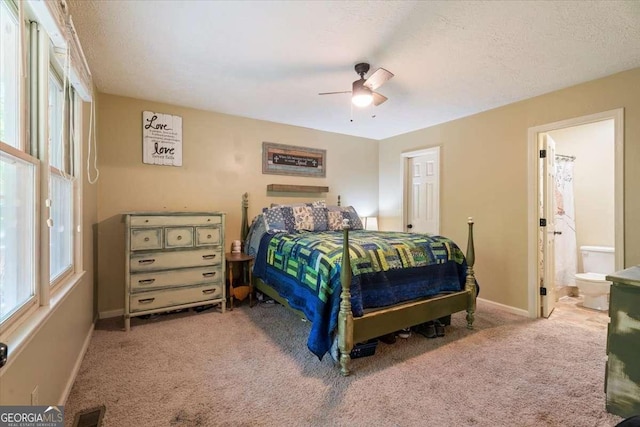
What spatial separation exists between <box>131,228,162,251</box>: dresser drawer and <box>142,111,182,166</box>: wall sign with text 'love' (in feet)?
3.14

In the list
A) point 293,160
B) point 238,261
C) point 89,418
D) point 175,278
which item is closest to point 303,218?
point 238,261

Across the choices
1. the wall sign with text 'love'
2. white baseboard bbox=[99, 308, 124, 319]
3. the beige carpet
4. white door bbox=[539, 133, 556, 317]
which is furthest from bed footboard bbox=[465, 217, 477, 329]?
white baseboard bbox=[99, 308, 124, 319]

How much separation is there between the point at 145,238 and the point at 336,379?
83.8 inches

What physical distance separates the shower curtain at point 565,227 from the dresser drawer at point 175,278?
4344mm

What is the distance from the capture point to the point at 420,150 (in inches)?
169

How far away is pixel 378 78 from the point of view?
2277 mm

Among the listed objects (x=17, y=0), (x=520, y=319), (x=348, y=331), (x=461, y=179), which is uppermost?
(x=17, y=0)

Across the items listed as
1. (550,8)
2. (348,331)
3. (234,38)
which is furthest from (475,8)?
(348,331)

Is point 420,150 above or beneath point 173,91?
beneath

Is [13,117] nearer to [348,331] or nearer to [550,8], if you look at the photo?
[348,331]

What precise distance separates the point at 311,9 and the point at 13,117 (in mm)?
1609

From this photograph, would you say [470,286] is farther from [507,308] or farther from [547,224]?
[547,224]

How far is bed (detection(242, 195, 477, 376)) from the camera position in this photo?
201cm

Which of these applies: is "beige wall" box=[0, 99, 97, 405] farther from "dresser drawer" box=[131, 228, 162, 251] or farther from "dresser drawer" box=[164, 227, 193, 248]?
"dresser drawer" box=[164, 227, 193, 248]
